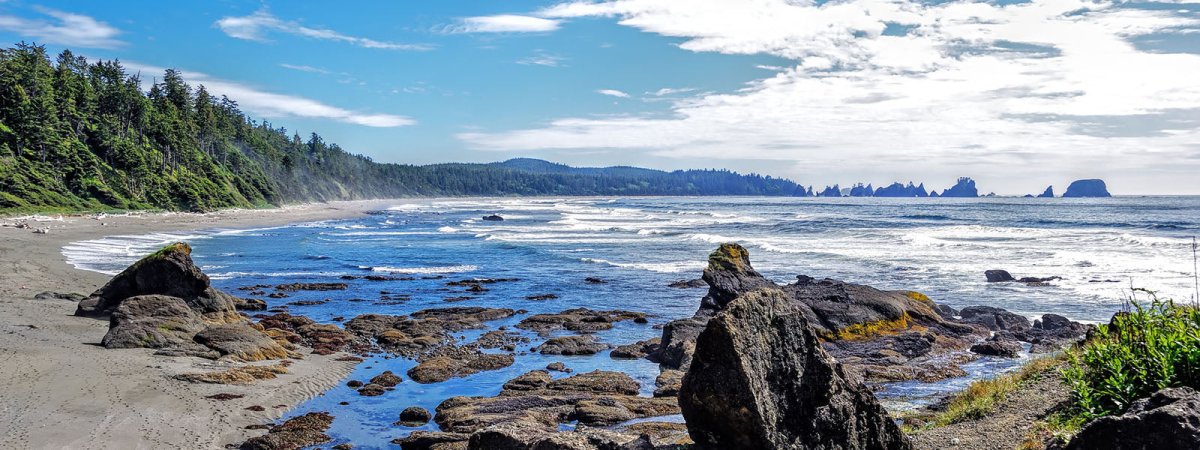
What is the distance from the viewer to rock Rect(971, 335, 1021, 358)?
2039 cm

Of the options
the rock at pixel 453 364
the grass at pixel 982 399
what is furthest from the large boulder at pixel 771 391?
the rock at pixel 453 364

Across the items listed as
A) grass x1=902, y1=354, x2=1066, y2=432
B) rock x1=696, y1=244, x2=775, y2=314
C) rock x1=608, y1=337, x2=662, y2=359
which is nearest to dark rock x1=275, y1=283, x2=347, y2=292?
rock x1=608, y1=337, x2=662, y2=359

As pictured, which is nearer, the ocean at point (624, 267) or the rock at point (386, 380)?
the rock at point (386, 380)

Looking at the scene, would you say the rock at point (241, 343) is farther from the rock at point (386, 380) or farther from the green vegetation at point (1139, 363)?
the green vegetation at point (1139, 363)

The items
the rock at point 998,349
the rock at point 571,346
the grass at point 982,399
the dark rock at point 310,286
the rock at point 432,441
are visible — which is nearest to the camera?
the grass at point 982,399

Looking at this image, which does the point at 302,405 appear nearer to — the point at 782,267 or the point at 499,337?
the point at 499,337

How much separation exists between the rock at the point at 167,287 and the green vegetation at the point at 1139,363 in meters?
21.3

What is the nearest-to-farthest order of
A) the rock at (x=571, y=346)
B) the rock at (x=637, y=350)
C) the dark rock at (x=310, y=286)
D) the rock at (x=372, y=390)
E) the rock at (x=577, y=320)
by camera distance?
the rock at (x=372, y=390)
the rock at (x=637, y=350)
the rock at (x=571, y=346)
the rock at (x=577, y=320)
the dark rock at (x=310, y=286)

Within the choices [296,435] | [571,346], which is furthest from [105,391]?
[571,346]

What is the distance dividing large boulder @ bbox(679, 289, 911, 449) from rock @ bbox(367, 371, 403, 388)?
11.7 m

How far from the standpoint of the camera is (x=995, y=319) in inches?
970

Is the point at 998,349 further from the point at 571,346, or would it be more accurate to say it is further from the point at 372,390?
the point at 372,390

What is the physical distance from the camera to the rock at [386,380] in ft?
56.7

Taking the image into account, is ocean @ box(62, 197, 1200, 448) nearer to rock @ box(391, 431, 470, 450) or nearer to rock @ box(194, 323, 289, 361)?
rock @ box(391, 431, 470, 450)
